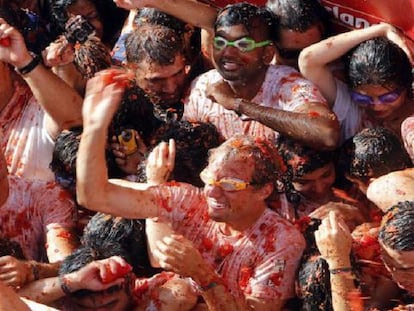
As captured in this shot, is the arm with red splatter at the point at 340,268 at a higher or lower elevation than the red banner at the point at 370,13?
lower

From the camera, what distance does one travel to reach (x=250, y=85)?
6.34 meters

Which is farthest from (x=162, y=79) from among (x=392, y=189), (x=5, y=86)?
(x=392, y=189)

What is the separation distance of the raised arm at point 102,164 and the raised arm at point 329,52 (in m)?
1.34

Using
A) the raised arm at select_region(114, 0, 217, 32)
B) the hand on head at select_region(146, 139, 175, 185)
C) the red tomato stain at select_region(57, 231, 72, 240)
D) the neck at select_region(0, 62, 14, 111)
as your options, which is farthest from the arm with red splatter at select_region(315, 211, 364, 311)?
the neck at select_region(0, 62, 14, 111)

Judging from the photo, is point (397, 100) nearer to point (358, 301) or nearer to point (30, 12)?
point (358, 301)

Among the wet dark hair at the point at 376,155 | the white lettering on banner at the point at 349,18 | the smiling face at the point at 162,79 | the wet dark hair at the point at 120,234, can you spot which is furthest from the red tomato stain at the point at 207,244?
the white lettering on banner at the point at 349,18

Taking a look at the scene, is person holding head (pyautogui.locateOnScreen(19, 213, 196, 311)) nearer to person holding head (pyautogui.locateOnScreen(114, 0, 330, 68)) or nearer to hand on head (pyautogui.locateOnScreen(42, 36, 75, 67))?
hand on head (pyautogui.locateOnScreen(42, 36, 75, 67))

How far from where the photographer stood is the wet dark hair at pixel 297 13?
6371 millimetres

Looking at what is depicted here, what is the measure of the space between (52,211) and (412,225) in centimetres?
191

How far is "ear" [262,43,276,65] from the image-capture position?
6301 millimetres

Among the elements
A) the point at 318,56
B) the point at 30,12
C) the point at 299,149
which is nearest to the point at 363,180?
the point at 299,149

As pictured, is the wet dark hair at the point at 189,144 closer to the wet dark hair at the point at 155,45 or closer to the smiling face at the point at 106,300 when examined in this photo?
the wet dark hair at the point at 155,45

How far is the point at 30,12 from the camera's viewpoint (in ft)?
23.8

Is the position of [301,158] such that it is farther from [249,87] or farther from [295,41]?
[295,41]
